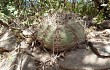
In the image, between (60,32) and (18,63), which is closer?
(60,32)

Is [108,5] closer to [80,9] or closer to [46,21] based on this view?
[80,9]

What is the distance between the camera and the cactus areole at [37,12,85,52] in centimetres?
313

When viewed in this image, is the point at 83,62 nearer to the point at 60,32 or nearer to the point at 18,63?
the point at 60,32

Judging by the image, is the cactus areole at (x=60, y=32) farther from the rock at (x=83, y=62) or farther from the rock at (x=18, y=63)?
the rock at (x=18, y=63)

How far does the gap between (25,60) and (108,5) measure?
196 cm

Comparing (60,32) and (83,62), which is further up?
(60,32)

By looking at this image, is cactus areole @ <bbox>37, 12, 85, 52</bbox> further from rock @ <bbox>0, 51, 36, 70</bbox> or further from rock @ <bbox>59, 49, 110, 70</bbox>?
rock @ <bbox>0, 51, 36, 70</bbox>

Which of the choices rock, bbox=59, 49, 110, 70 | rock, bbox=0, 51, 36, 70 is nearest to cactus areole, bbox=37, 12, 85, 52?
rock, bbox=59, 49, 110, 70

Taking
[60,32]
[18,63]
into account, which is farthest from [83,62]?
[18,63]

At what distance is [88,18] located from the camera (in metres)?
4.41

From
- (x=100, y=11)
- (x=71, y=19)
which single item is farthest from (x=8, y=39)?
(x=100, y=11)

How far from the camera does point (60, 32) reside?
10.3ft

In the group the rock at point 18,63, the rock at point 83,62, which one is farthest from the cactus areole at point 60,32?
the rock at point 18,63

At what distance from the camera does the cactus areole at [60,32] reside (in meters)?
3.13
